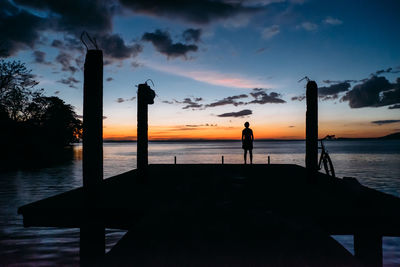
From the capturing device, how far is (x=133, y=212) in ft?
18.7

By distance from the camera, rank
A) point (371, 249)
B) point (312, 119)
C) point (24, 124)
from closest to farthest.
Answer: point (371, 249) < point (312, 119) < point (24, 124)

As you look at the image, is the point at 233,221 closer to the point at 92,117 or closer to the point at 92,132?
the point at 92,132

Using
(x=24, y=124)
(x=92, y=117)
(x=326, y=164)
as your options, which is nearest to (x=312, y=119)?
(x=326, y=164)

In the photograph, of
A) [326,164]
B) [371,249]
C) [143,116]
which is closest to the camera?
[371,249]

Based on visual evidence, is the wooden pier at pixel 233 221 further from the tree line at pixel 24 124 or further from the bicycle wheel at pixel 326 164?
the tree line at pixel 24 124

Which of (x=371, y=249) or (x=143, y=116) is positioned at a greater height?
(x=143, y=116)

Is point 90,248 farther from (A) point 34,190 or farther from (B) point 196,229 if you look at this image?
(A) point 34,190

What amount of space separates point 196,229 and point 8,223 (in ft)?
42.0

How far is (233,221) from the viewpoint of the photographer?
491 centimetres

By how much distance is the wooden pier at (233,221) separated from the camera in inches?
140

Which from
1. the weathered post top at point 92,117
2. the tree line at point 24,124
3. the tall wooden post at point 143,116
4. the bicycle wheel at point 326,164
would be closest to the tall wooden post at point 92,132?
the weathered post top at point 92,117

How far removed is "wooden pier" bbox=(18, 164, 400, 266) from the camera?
140 inches

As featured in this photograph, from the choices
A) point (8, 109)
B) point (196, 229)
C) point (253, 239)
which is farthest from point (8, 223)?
point (8, 109)

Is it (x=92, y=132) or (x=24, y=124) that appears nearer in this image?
(x=92, y=132)
